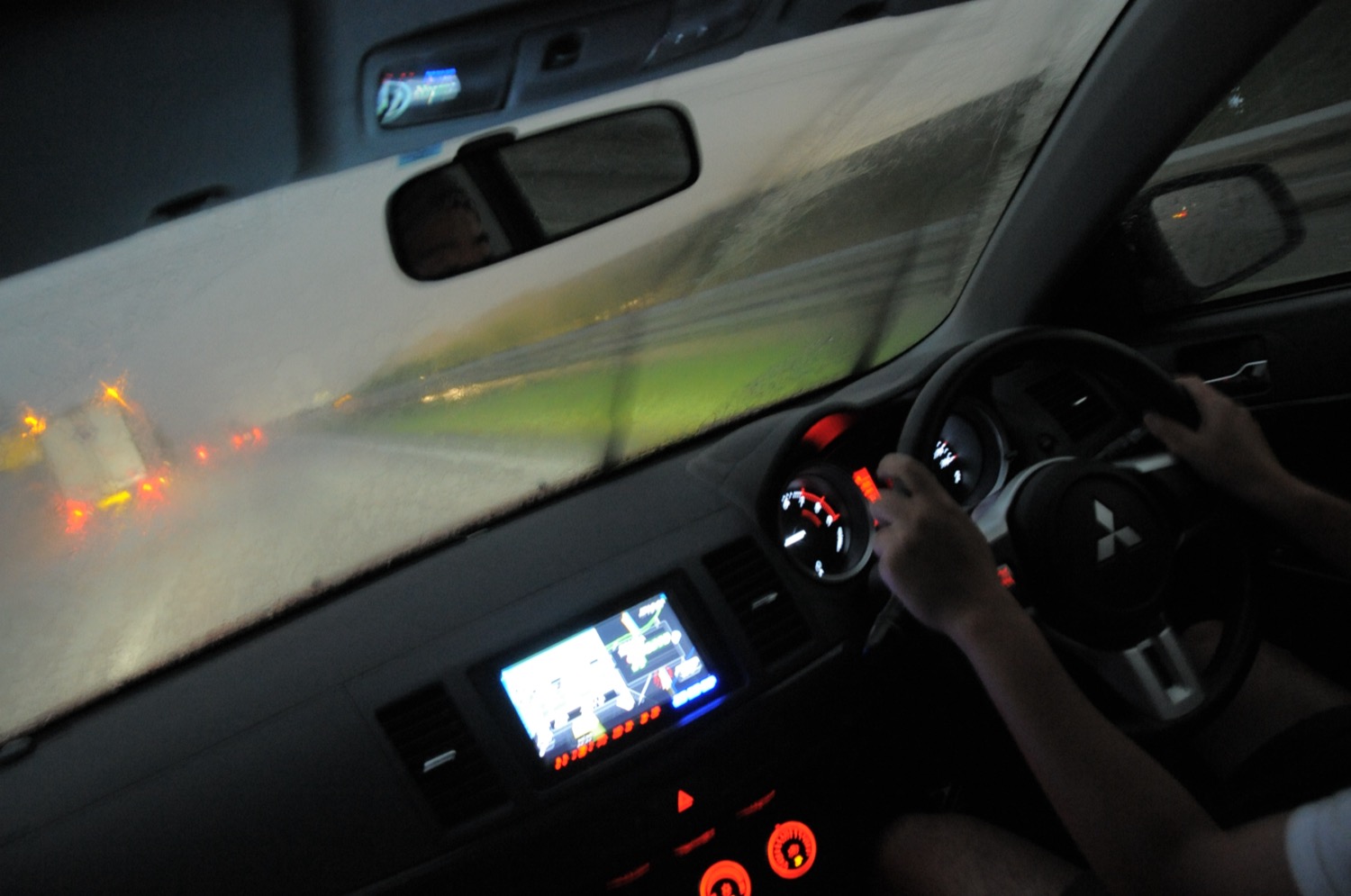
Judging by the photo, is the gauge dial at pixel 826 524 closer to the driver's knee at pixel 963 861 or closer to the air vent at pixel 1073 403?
the air vent at pixel 1073 403

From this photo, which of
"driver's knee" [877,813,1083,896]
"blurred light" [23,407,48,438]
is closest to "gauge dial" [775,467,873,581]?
"driver's knee" [877,813,1083,896]

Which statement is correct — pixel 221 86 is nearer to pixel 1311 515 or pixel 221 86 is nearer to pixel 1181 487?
pixel 1181 487

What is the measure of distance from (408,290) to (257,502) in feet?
2.68

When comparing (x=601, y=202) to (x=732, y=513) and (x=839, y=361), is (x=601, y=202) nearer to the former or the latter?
(x=839, y=361)

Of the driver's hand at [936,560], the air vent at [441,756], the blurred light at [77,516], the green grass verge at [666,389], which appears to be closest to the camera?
the driver's hand at [936,560]

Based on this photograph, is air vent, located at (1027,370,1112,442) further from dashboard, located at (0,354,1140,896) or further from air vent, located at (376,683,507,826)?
air vent, located at (376,683,507,826)

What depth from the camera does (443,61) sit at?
90.3 inches

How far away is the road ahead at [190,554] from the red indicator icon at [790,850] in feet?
3.77

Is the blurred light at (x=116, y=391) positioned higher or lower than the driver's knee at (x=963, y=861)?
higher

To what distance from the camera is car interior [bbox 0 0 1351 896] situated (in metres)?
2.06

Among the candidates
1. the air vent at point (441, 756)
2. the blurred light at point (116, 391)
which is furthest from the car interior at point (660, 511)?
the blurred light at point (116, 391)

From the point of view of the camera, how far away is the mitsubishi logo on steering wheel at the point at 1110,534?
212 cm

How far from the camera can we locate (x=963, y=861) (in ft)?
7.81

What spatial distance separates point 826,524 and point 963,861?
889mm
